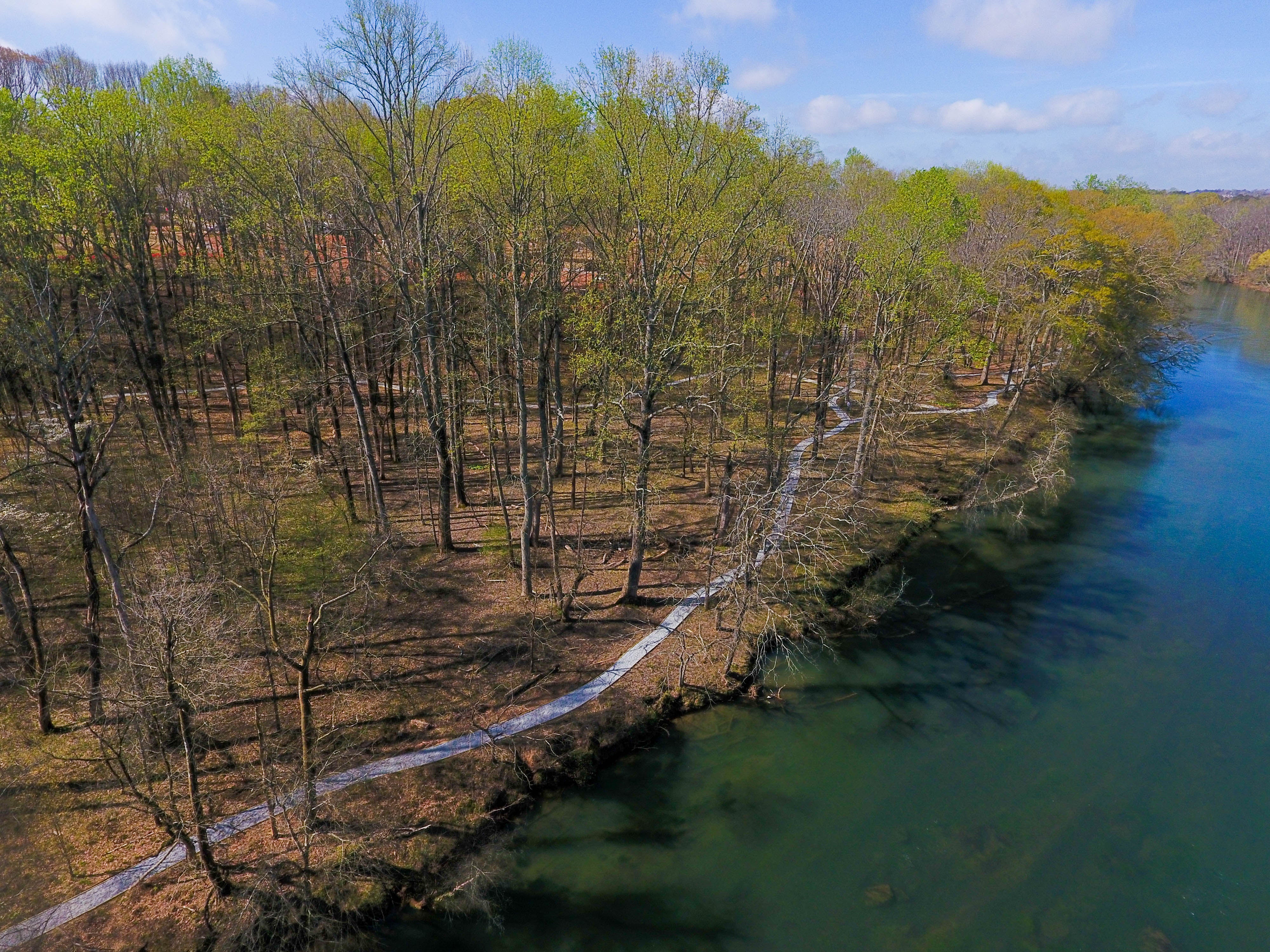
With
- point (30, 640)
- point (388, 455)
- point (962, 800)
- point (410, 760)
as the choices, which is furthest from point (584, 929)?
point (388, 455)

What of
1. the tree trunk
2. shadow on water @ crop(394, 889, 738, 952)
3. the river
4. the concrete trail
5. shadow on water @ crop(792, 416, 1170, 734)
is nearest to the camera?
the concrete trail

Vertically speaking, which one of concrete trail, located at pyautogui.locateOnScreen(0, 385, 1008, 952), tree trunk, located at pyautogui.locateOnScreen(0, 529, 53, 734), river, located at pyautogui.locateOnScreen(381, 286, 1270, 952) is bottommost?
river, located at pyautogui.locateOnScreen(381, 286, 1270, 952)

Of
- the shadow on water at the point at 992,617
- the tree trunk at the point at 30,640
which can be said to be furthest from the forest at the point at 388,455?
the shadow on water at the point at 992,617

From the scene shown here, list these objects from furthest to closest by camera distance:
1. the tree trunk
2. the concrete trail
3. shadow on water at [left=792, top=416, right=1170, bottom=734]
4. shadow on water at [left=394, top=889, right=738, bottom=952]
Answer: shadow on water at [left=792, top=416, right=1170, bottom=734]
the tree trunk
shadow on water at [left=394, top=889, right=738, bottom=952]
the concrete trail

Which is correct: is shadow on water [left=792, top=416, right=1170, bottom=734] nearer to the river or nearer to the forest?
the river

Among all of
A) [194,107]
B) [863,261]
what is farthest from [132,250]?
[863,261]

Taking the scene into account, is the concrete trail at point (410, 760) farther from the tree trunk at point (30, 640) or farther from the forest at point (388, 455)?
the tree trunk at point (30, 640)

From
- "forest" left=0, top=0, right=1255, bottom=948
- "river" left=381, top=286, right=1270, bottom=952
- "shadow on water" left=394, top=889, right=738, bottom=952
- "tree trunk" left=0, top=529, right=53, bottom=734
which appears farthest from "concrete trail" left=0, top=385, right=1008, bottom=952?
"tree trunk" left=0, top=529, right=53, bottom=734

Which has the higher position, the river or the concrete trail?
the concrete trail
